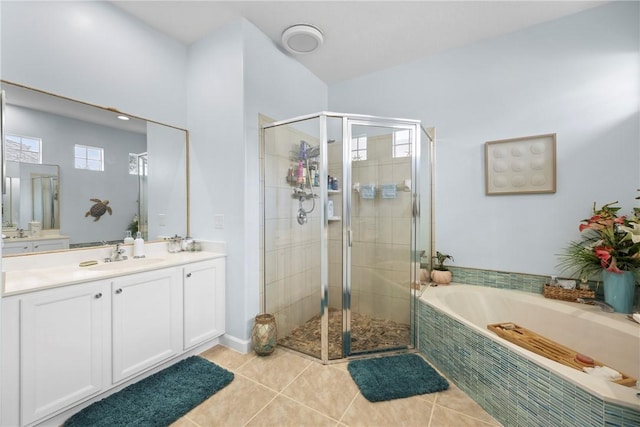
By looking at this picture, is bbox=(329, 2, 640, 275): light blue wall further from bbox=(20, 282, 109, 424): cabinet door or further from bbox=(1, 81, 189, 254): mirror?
bbox=(20, 282, 109, 424): cabinet door

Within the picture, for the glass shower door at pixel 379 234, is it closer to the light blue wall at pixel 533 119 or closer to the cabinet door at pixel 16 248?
the light blue wall at pixel 533 119

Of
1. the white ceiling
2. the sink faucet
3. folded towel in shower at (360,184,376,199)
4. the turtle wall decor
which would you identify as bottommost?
the sink faucet

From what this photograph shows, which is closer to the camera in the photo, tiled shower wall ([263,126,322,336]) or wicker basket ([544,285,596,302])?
wicker basket ([544,285,596,302])

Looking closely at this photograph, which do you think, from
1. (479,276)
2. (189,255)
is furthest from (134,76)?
(479,276)

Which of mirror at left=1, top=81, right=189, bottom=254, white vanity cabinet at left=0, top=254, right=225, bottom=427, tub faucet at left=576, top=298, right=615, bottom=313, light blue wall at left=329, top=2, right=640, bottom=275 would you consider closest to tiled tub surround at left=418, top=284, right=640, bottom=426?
tub faucet at left=576, top=298, right=615, bottom=313

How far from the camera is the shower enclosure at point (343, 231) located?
2246 millimetres

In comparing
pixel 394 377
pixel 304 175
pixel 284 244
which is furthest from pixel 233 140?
pixel 394 377

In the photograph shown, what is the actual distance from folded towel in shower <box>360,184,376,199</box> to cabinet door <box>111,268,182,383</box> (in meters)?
1.54

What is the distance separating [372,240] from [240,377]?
145 centimetres

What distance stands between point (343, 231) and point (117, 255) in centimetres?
173

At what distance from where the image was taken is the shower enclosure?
225 cm

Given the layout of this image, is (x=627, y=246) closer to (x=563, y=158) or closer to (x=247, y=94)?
(x=563, y=158)

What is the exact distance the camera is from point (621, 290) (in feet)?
A: 6.53

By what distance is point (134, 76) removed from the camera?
7.63ft
